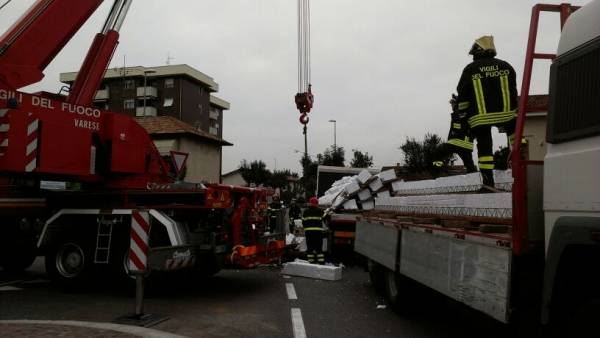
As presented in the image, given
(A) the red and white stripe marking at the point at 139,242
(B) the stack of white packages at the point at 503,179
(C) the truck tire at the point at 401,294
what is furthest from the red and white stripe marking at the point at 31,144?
(B) the stack of white packages at the point at 503,179

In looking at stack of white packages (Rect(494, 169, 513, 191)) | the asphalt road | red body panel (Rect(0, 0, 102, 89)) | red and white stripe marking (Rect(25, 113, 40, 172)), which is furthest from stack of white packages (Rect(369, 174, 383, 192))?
red and white stripe marking (Rect(25, 113, 40, 172))

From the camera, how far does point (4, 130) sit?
717cm

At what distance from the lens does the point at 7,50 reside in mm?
8102

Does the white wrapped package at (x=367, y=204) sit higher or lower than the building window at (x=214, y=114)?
lower

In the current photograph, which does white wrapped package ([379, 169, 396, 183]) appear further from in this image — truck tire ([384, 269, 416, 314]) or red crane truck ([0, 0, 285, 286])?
truck tire ([384, 269, 416, 314])

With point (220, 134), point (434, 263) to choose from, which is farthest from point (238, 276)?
point (220, 134)

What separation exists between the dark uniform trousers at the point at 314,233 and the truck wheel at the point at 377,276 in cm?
254

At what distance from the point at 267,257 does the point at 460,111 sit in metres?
4.32

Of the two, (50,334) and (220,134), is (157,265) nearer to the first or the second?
(50,334)

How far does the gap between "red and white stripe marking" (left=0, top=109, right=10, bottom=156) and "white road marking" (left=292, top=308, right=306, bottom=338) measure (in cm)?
443

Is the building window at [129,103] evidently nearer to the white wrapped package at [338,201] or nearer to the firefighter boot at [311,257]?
the white wrapped package at [338,201]

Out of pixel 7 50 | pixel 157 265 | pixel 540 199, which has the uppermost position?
pixel 7 50

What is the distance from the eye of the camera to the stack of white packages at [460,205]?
171 inches

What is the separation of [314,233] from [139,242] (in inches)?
207
